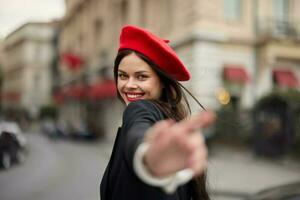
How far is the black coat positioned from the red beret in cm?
17

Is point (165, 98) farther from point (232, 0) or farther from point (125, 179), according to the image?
point (232, 0)

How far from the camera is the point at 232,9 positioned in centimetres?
1858

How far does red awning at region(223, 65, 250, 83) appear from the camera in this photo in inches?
683

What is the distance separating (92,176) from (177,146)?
34.9 ft

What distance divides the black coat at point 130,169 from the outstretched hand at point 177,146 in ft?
0.76

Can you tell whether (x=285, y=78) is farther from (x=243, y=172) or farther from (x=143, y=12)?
(x=243, y=172)

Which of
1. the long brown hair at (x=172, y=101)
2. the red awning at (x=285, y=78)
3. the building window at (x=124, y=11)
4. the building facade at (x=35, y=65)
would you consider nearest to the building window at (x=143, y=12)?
the building window at (x=124, y=11)

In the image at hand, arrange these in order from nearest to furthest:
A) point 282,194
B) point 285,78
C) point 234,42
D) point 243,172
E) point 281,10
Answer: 1. point 282,194
2. point 243,172
3. point 234,42
4. point 285,78
5. point 281,10

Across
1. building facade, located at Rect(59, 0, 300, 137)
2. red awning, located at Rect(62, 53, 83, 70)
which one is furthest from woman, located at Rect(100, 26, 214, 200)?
red awning, located at Rect(62, 53, 83, 70)

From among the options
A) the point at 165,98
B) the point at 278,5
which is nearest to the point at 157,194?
the point at 165,98

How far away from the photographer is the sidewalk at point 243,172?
28.8ft

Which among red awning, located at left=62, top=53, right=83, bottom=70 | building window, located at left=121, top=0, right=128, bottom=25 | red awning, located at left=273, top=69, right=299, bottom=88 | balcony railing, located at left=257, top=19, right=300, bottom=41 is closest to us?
balcony railing, located at left=257, top=19, right=300, bottom=41

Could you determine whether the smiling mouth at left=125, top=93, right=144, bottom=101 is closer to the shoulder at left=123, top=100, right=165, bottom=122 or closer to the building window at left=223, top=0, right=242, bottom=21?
the shoulder at left=123, top=100, right=165, bottom=122

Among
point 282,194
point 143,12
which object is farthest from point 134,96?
point 143,12
